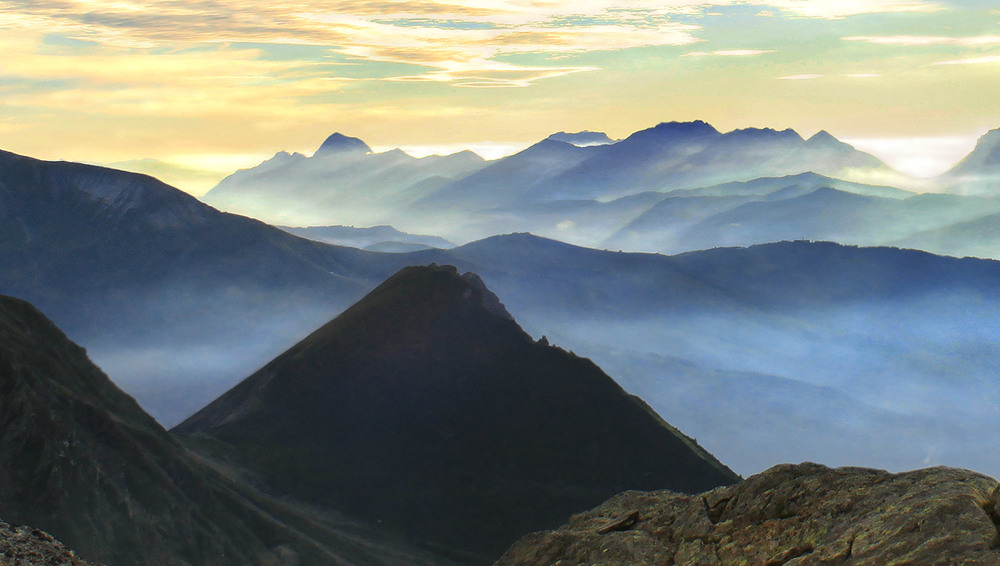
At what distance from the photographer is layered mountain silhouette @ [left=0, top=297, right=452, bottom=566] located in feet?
239

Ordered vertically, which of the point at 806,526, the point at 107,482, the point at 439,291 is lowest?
the point at 107,482

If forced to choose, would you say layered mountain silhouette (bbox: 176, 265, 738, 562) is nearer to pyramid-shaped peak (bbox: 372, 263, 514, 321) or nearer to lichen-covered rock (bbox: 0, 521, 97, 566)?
pyramid-shaped peak (bbox: 372, 263, 514, 321)

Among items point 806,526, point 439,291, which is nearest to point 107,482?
point 806,526

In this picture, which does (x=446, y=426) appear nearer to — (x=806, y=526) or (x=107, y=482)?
(x=107, y=482)

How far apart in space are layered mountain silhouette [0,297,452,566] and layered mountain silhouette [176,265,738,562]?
19496mm

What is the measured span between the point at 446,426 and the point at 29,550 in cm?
10038

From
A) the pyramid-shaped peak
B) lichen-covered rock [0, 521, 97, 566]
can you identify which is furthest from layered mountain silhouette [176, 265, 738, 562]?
lichen-covered rock [0, 521, 97, 566]

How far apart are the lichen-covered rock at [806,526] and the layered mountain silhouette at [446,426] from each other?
282 feet

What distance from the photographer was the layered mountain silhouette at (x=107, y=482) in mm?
72750

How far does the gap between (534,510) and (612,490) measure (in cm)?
1118

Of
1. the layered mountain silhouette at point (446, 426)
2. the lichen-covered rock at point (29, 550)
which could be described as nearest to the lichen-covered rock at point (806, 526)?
the lichen-covered rock at point (29, 550)

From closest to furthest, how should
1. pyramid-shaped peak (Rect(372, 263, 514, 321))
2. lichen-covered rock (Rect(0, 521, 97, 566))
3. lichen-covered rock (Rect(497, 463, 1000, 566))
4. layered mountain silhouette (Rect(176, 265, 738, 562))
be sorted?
1. lichen-covered rock (Rect(497, 463, 1000, 566))
2. lichen-covered rock (Rect(0, 521, 97, 566))
3. layered mountain silhouette (Rect(176, 265, 738, 562))
4. pyramid-shaped peak (Rect(372, 263, 514, 321))

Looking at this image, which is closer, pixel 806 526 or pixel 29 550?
pixel 806 526

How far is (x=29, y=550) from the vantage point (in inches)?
1346
